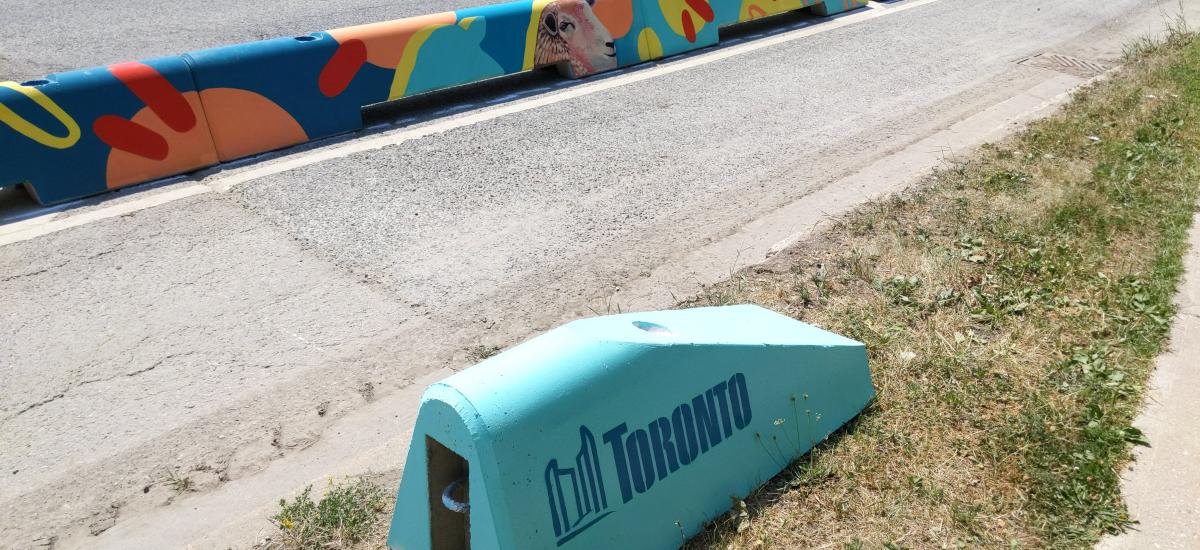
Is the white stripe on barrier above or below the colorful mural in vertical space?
below

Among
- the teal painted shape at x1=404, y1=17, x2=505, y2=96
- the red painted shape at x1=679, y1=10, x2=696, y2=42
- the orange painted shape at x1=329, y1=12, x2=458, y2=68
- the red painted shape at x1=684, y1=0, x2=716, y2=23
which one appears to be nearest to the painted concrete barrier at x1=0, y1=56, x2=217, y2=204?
the orange painted shape at x1=329, y1=12, x2=458, y2=68

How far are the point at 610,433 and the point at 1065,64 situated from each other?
9138 millimetres

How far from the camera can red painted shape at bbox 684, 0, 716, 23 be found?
10.2 meters

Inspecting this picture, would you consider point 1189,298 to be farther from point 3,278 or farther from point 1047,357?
point 3,278

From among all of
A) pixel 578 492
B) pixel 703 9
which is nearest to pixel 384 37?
pixel 703 9

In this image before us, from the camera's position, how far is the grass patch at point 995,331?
330 cm

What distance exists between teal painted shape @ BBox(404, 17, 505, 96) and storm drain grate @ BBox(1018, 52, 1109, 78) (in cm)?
592

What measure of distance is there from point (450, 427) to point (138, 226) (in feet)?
13.3

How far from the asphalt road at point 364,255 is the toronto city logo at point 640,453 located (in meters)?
1.60

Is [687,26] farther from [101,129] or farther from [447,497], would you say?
[447,497]

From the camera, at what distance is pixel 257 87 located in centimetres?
686

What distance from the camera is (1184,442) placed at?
12.1ft

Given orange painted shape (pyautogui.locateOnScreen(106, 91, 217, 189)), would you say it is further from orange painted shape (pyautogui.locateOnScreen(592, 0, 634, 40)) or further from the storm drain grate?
the storm drain grate

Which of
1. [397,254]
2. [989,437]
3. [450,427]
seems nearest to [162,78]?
[397,254]
